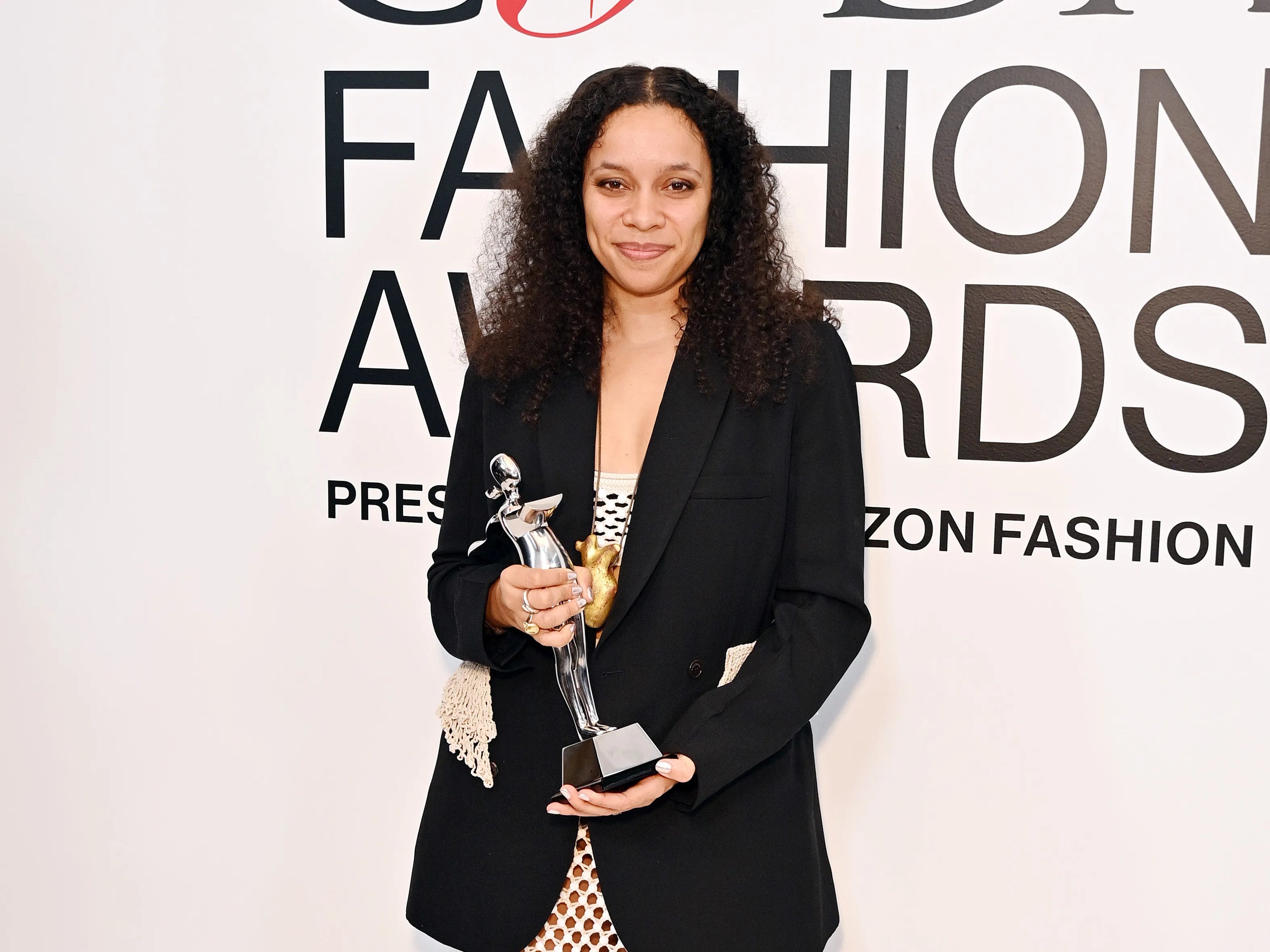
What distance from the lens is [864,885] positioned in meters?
2.16

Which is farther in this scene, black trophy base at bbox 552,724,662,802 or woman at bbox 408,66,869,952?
woman at bbox 408,66,869,952

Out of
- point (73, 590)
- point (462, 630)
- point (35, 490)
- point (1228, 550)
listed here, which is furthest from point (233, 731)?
point (1228, 550)

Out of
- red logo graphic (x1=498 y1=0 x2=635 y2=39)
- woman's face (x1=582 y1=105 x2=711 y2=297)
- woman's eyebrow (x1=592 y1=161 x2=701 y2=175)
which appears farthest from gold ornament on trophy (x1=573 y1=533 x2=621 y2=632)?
red logo graphic (x1=498 y1=0 x2=635 y2=39)

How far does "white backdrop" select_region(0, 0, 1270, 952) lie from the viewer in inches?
76.8

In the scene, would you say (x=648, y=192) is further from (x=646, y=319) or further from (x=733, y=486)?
(x=733, y=486)

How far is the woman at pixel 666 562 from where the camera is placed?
1.54 m

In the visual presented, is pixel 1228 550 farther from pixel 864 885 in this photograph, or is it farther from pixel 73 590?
pixel 73 590

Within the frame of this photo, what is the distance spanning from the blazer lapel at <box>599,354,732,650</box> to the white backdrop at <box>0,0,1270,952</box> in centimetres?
55

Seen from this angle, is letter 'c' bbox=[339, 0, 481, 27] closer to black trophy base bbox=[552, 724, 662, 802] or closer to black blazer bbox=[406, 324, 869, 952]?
black blazer bbox=[406, 324, 869, 952]

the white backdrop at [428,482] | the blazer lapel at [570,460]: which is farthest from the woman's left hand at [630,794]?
the white backdrop at [428,482]

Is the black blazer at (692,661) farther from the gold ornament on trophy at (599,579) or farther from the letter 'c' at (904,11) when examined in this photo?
the letter 'c' at (904,11)

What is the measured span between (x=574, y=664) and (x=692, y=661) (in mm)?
174

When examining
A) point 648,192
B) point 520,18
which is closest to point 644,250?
point 648,192

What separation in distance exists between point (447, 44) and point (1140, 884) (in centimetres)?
191
